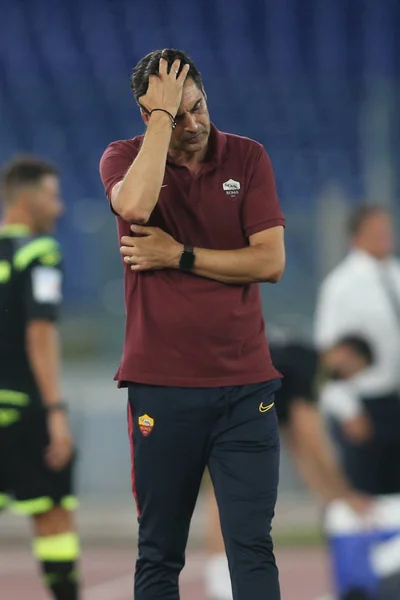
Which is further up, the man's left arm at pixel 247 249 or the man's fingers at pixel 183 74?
the man's fingers at pixel 183 74

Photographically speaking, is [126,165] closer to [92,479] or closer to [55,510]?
[55,510]

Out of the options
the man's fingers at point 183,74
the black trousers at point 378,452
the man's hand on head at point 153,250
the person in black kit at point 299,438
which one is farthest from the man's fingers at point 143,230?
the black trousers at point 378,452

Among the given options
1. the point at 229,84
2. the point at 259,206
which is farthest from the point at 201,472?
the point at 229,84

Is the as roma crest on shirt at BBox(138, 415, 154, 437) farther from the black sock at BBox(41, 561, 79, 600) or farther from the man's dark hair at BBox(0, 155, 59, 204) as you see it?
the man's dark hair at BBox(0, 155, 59, 204)

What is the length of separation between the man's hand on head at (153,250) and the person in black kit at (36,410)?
5.97 ft

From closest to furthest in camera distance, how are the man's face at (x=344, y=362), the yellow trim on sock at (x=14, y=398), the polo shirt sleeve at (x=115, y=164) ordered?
the polo shirt sleeve at (x=115, y=164), the yellow trim on sock at (x=14, y=398), the man's face at (x=344, y=362)

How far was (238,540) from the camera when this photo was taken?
3146 mm

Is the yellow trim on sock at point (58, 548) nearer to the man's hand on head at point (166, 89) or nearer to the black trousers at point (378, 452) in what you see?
the black trousers at point (378, 452)

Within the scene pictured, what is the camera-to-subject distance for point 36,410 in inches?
201

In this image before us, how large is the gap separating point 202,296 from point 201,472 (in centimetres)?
48

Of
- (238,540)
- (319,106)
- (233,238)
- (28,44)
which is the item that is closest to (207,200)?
(233,238)

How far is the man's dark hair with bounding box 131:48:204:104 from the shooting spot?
3129mm

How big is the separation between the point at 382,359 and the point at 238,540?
3756 millimetres

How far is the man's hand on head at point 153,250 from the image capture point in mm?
3137
